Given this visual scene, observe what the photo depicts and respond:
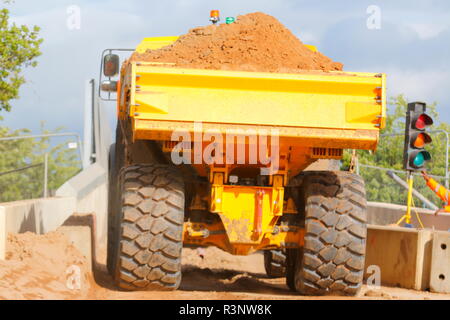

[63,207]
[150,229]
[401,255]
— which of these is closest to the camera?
[150,229]

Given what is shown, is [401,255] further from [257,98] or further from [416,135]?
[257,98]

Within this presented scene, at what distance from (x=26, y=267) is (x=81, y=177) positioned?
5254 millimetres

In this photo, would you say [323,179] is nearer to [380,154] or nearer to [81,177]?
[81,177]

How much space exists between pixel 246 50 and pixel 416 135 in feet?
12.1

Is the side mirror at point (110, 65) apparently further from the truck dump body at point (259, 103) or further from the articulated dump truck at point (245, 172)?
the truck dump body at point (259, 103)

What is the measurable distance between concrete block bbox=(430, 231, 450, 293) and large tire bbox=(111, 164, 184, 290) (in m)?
3.57

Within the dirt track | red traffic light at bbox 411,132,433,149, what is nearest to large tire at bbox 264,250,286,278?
the dirt track

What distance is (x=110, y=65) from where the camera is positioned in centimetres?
1010

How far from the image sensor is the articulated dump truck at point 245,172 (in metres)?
7.80

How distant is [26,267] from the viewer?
798 cm


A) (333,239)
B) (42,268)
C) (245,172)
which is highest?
→ (245,172)

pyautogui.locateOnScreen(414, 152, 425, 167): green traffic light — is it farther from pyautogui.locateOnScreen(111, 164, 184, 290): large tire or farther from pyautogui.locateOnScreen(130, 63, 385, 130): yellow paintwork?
pyautogui.locateOnScreen(111, 164, 184, 290): large tire

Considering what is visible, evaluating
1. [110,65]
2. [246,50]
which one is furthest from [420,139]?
[110,65]

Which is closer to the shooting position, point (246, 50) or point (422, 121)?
point (246, 50)
